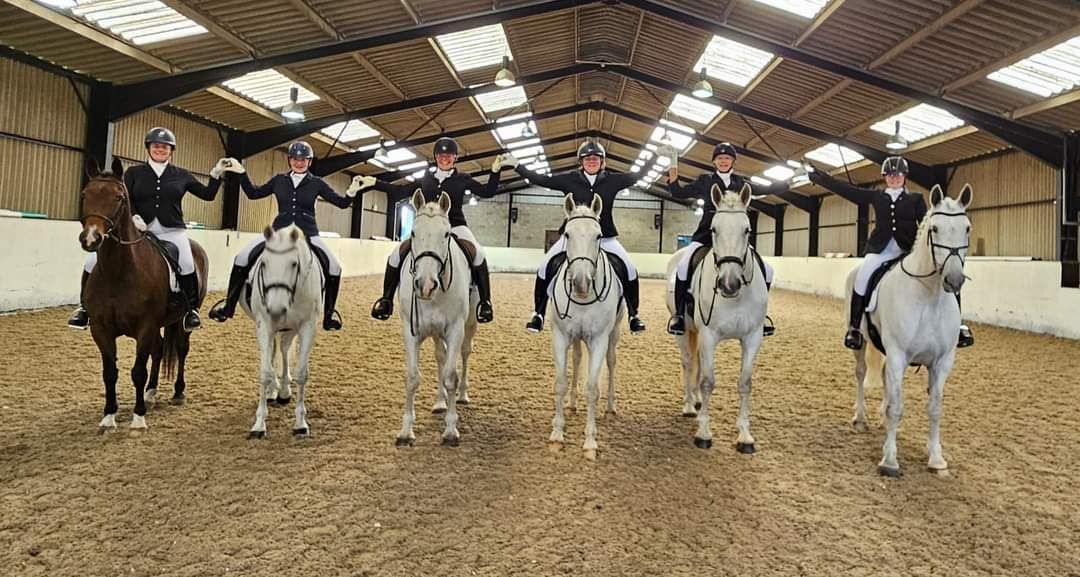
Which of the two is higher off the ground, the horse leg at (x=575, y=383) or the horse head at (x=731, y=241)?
the horse head at (x=731, y=241)

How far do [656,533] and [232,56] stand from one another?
1144 cm

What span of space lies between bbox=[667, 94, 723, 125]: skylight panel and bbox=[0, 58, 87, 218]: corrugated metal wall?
1433 cm

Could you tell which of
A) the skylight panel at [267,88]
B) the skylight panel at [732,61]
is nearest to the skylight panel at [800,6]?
the skylight panel at [732,61]

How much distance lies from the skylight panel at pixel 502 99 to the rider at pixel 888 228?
528 inches

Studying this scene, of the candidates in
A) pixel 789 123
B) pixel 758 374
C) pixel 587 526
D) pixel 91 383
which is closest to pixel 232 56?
pixel 91 383

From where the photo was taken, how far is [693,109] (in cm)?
1786

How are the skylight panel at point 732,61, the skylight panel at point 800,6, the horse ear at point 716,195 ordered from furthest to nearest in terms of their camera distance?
the skylight panel at point 732,61, the skylight panel at point 800,6, the horse ear at point 716,195

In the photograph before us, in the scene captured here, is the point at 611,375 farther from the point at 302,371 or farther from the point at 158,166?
the point at 158,166

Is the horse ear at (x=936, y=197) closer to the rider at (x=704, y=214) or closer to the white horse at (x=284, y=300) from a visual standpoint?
the rider at (x=704, y=214)

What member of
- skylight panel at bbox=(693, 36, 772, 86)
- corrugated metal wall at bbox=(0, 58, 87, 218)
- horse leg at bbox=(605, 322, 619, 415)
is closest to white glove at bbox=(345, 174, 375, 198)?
horse leg at bbox=(605, 322, 619, 415)

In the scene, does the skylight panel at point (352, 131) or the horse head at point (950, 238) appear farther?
the skylight panel at point (352, 131)

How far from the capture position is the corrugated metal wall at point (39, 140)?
9.94 meters

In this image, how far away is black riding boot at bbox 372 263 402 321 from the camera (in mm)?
4426

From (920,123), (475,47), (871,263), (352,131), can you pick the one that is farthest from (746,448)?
(352,131)
